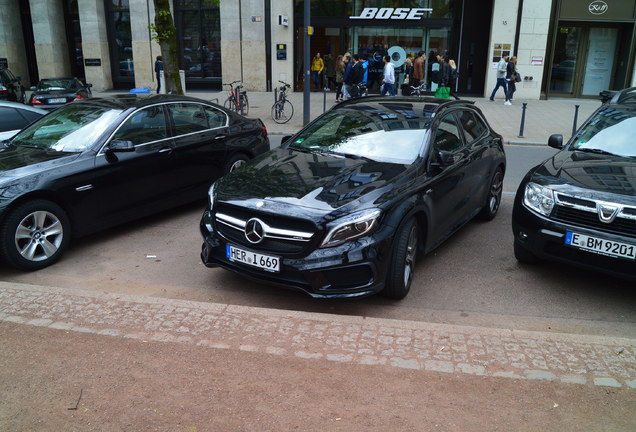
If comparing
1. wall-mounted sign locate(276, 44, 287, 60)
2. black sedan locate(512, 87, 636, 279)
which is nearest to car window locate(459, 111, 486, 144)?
black sedan locate(512, 87, 636, 279)

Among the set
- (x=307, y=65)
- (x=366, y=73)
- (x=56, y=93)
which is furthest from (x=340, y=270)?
(x=366, y=73)

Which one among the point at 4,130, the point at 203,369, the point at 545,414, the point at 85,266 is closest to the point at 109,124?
the point at 85,266

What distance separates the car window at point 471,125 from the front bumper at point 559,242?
1.33 meters

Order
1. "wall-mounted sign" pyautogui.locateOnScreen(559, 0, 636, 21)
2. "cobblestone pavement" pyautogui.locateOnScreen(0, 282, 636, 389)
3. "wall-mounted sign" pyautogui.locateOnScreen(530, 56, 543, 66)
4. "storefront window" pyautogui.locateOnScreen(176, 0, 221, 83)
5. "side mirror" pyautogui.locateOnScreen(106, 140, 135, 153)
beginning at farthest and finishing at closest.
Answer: "storefront window" pyautogui.locateOnScreen(176, 0, 221, 83) → "wall-mounted sign" pyautogui.locateOnScreen(530, 56, 543, 66) → "wall-mounted sign" pyautogui.locateOnScreen(559, 0, 636, 21) → "side mirror" pyautogui.locateOnScreen(106, 140, 135, 153) → "cobblestone pavement" pyautogui.locateOnScreen(0, 282, 636, 389)

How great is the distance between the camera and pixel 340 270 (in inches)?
179

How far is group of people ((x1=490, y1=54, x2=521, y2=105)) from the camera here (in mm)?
21219

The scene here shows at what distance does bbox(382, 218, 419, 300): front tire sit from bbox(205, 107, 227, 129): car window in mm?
3995

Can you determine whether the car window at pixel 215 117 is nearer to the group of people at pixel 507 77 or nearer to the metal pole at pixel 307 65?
the metal pole at pixel 307 65

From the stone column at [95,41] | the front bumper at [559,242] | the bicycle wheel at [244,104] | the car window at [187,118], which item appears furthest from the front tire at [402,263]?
the stone column at [95,41]

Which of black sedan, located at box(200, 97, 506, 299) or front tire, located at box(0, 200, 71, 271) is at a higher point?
black sedan, located at box(200, 97, 506, 299)

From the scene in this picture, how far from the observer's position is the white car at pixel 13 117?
8.42 m

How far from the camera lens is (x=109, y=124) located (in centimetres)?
669

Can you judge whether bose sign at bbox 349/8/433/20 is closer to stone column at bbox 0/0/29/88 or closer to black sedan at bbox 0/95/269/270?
stone column at bbox 0/0/29/88

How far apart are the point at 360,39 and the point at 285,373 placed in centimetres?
2302
